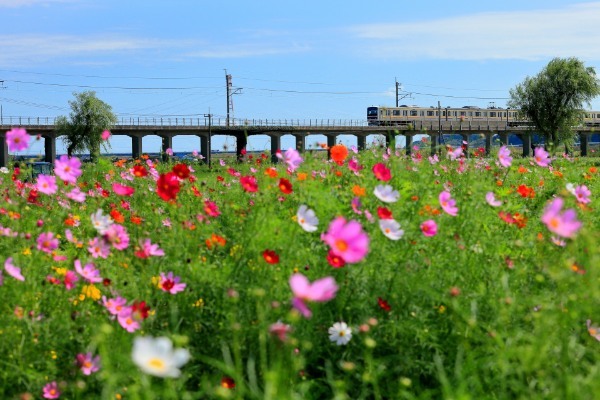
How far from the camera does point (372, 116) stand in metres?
68.0

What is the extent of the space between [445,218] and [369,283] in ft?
1.97

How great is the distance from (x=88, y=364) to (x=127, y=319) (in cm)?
21

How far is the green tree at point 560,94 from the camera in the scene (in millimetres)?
43062

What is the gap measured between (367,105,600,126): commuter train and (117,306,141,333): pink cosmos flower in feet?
200

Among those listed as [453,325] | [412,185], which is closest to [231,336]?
[453,325]

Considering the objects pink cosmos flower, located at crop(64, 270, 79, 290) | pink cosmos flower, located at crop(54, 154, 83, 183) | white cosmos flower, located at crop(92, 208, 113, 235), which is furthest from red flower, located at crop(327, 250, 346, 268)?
pink cosmos flower, located at crop(54, 154, 83, 183)

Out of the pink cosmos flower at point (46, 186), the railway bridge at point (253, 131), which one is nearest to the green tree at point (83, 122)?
the railway bridge at point (253, 131)

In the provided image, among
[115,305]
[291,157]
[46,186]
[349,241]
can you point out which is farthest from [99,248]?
[349,241]

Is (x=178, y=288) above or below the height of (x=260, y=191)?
below

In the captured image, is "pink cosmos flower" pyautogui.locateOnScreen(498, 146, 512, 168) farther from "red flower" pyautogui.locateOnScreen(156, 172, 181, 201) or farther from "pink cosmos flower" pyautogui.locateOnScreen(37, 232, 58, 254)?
"pink cosmos flower" pyautogui.locateOnScreen(37, 232, 58, 254)

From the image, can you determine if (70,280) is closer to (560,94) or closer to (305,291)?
(305,291)

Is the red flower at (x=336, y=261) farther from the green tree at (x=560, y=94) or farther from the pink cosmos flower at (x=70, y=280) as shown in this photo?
the green tree at (x=560, y=94)

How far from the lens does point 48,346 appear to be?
2721mm

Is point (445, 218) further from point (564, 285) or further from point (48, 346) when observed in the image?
point (48, 346)
